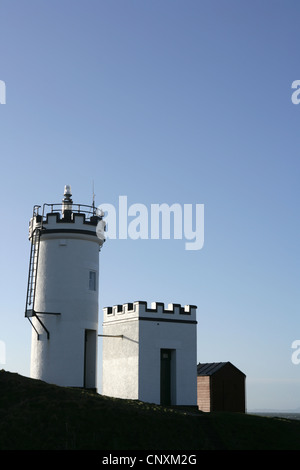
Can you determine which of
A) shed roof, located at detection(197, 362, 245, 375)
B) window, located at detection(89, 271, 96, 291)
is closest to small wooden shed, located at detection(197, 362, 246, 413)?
shed roof, located at detection(197, 362, 245, 375)

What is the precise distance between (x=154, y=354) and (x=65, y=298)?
607 cm

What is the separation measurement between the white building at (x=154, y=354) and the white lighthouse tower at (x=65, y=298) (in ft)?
6.00

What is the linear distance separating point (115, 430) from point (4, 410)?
5003 millimetres

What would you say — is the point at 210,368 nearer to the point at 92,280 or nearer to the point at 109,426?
the point at 92,280

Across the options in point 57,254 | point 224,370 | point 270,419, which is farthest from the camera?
point 224,370

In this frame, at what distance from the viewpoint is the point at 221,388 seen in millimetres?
42375

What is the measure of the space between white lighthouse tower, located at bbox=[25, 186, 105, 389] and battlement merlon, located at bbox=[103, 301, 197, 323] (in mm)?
2036

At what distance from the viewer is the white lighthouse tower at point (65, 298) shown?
1323 inches

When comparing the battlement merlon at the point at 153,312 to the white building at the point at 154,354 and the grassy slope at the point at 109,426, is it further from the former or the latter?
the grassy slope at the point at 109,426

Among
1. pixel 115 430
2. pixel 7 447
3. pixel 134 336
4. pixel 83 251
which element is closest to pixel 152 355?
pixel 134 336

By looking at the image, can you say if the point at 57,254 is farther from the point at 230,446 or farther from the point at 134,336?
the point at 230,446

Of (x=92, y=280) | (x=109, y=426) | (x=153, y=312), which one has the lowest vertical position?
(x=109, y=426)

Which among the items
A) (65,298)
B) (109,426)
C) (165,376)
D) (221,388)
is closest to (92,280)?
(65,298)

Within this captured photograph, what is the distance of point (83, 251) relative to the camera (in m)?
35.1
